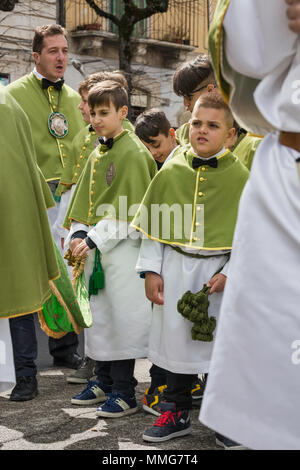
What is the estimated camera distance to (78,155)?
5293 millimetres

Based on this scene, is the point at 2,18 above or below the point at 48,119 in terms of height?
above

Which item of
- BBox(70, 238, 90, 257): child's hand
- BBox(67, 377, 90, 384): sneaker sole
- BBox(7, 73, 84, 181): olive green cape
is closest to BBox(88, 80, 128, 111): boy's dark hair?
BBox(70, 238, 90, 257): child's hand

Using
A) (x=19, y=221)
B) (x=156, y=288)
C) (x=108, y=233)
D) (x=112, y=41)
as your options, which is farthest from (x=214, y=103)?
(x=112, y=41)

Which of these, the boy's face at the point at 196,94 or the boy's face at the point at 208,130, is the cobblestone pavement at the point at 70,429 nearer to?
the boy's face at the point at 208,130

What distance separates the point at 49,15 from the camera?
19828 millimetres

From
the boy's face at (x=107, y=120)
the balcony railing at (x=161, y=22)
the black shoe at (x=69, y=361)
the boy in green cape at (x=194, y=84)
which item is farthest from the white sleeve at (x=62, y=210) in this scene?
the balcony railing at (x=161, y=22)

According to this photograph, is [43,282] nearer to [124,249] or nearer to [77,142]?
[124,249]

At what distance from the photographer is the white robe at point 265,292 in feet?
7.64

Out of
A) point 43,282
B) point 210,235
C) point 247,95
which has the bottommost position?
point 43,282

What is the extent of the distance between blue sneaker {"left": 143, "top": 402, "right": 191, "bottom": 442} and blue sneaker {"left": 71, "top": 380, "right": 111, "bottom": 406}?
0.70 metres

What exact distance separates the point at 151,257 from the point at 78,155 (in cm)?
158

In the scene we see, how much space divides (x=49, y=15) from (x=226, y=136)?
16.8 metres

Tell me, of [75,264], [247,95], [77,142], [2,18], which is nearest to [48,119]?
[77,142]

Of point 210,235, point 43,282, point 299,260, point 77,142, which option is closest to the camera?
point 299,260
